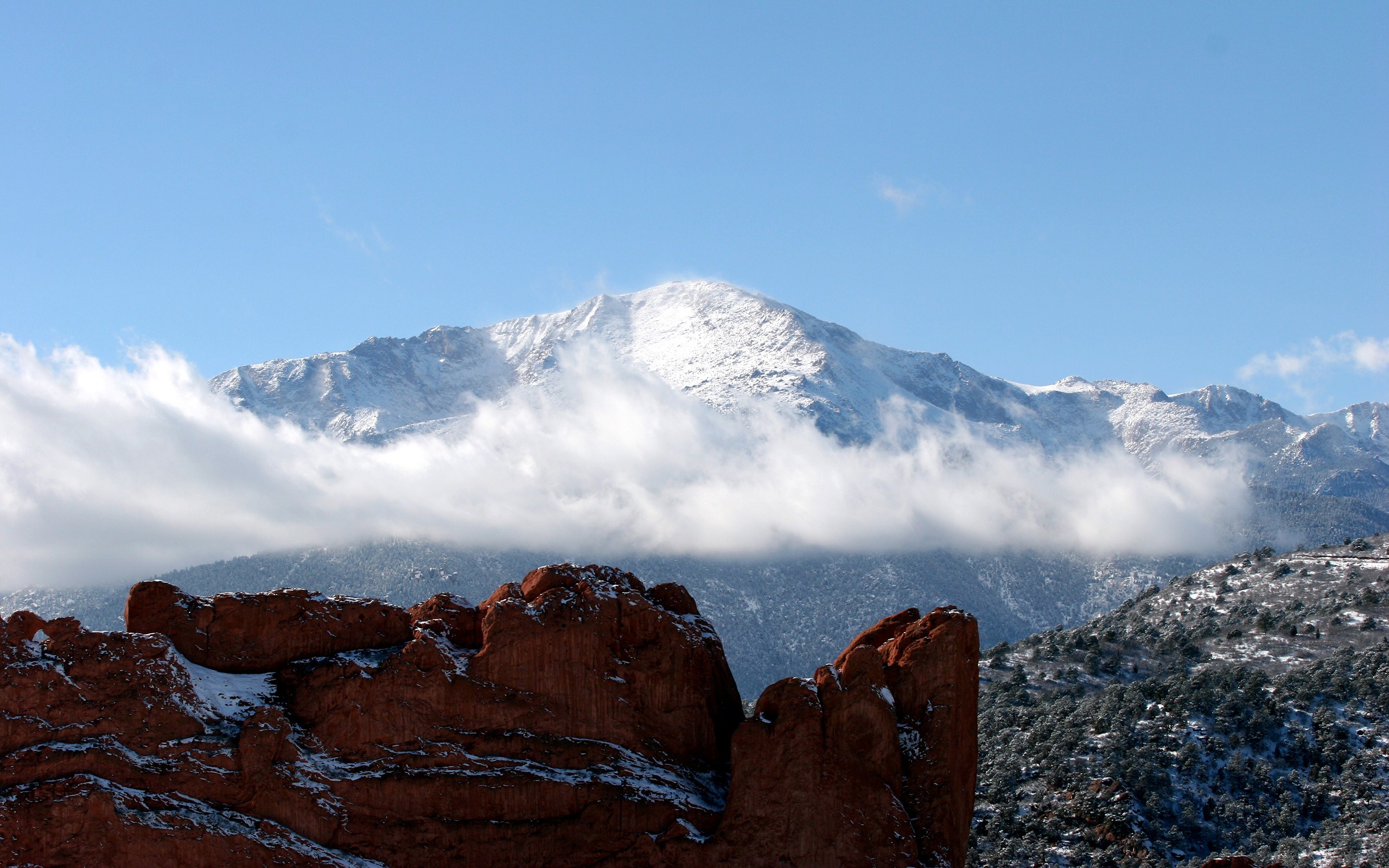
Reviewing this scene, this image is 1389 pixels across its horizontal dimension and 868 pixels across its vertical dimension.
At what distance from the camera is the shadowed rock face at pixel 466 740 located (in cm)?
5028

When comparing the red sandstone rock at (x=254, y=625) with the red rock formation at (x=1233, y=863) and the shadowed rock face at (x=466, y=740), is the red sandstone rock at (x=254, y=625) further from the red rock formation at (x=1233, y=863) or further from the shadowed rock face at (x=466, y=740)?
the red rock formation at (x=1233, y=863)

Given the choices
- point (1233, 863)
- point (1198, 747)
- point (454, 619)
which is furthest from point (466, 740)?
point (1198, 747)

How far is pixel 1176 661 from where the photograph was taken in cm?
12612

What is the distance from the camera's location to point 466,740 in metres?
54.5

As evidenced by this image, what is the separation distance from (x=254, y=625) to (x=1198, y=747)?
7721 centimetres

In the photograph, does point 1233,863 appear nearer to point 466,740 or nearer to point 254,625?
point 466,740

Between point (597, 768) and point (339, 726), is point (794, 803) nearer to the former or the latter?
point (597, 768)

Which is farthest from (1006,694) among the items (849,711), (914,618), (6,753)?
(6,753)

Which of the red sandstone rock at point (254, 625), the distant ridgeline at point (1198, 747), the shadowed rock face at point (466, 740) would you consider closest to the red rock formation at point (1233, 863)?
the shadowed rock face at point (466, 740)

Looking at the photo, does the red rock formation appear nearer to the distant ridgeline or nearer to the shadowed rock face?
the shadowed rock face

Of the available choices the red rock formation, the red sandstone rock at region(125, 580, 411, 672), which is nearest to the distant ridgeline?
the red rock formation


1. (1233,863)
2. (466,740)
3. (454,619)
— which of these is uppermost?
(454,619)

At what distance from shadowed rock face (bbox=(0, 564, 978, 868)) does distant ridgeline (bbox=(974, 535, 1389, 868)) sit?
3774cm

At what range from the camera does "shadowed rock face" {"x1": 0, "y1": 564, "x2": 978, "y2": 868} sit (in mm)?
50281
